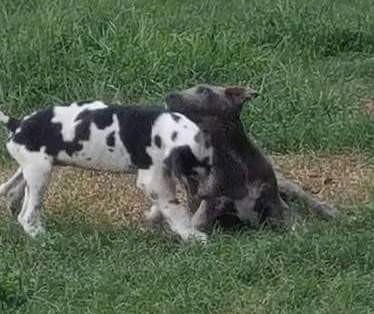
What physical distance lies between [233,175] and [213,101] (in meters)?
0.41

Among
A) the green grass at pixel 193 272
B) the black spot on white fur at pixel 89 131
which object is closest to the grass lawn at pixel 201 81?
the green grass at pixel 193 272

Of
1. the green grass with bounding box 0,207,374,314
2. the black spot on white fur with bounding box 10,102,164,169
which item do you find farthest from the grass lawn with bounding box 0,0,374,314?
the black spot on white fur with bounding box 10,102,164,169

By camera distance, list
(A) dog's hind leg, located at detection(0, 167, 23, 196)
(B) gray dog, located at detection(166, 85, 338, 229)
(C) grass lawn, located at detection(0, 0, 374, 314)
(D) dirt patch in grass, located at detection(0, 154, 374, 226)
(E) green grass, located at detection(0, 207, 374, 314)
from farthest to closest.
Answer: (D) dirt patch in grass, located at detection(0, 154, 374, 226), (A) dog's hind leg, located at detection(0, 167, 23, 196), (B) gray dog, located at detection(166, 85, 338, 229), (C) grass lawn, located at detection(0, 0, 374, 314), (E) green grass, located at detection(0, 207, 374, 314)

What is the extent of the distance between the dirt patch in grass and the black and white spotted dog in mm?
449

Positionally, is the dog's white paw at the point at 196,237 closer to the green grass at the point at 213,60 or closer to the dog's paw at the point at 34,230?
the dog's paw at the point at 34,230

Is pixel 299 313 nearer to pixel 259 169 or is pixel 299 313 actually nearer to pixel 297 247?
pixel 297 247

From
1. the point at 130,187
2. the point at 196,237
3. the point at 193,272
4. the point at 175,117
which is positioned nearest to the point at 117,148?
the point at 175,117

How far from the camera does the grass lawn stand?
6.19m

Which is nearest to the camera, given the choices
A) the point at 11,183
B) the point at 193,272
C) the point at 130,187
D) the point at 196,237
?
the point at 193,272

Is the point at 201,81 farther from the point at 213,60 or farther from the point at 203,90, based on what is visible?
the point at 203,90

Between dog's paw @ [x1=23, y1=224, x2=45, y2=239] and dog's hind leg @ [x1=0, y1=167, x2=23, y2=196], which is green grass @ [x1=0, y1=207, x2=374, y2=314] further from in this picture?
dog's hind leg @ [x1=0, y1=167, x2=23, y2=196]

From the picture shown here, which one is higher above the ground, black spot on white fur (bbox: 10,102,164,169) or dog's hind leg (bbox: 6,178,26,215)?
black spot on white fur (bbox: 10,102,164,169)

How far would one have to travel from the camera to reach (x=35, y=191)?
706 centimetres

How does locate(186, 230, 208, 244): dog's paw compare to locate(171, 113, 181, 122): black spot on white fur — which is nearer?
locate(186, 230, 208, 244): dog's paw
